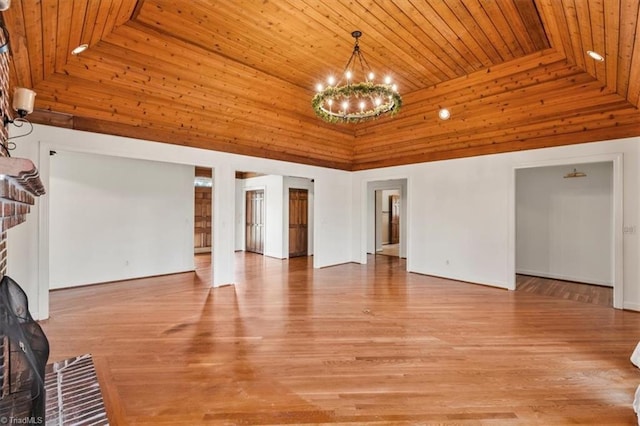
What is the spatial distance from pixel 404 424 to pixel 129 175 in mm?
6325

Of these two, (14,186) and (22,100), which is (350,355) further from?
(22,100)

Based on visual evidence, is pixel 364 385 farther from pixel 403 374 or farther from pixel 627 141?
pixel 627 141

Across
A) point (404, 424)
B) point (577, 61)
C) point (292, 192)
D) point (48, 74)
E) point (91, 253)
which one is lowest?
point (404, 424)

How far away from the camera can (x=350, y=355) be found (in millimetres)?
3012

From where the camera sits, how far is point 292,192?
9312 millimetres

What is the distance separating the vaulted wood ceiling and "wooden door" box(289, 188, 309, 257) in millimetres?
3508

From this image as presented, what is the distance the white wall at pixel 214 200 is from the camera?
3852mm

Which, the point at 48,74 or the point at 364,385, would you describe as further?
the point at 48,74

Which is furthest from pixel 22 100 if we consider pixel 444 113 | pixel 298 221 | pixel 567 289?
pixel 567 289

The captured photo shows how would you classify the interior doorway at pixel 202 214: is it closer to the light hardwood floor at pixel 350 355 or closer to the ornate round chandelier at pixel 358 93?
the light hardwood floor at pixel 350 355

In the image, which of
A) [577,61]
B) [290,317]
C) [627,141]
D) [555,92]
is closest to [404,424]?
[290,317]

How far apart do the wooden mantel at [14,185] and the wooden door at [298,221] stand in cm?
735

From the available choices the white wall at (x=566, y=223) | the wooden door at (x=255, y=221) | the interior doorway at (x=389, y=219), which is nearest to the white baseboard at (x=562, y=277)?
the white wall at (x=566, y=223)

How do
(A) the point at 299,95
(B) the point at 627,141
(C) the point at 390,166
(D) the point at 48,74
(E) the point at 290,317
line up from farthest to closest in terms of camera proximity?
1. (C) the point at 390,166
2. (A) the point at 299,95
3. (B) the point at 627,141
4. (E) the point at 290,317
5. (D) the point at 48,74
